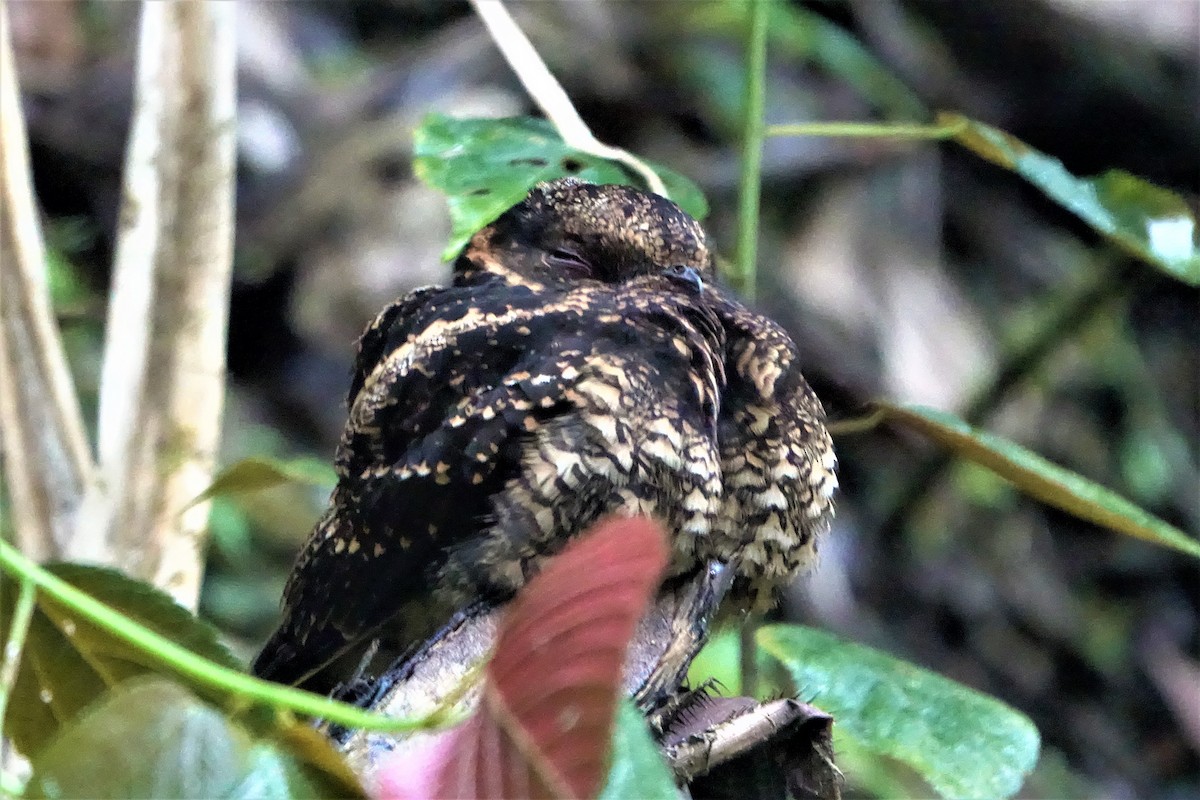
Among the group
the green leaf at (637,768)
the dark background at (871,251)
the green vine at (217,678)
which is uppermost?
the green vine at (217,678)

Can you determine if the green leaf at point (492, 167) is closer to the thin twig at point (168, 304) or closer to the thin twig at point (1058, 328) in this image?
the thin twig at point (168, 304)

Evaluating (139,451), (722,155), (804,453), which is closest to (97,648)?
(804,453)

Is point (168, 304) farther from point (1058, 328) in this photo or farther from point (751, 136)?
point (1058, 328)

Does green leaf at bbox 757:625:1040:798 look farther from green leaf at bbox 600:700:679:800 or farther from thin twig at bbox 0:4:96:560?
thin twig at bbox 0:4:96:560

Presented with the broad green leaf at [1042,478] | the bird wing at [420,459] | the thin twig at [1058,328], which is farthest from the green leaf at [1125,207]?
Result: the thin twig at [1058,328]

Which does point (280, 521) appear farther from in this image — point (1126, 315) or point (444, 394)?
point (1126, 315)

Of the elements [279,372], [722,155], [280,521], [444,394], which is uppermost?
[444,394]

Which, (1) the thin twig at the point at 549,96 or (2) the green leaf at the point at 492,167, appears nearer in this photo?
(2) the green leaf at the point at 492,167
